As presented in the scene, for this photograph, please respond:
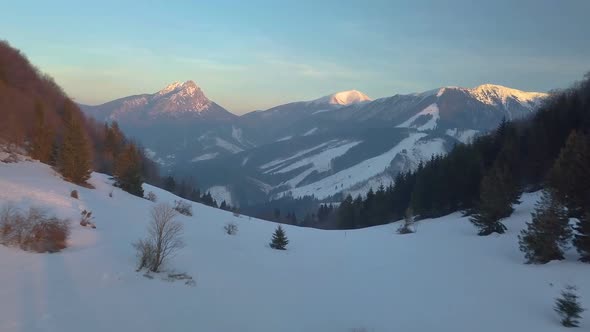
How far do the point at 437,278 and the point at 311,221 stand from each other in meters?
75.3

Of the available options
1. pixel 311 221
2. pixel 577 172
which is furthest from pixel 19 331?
pixel 311 221

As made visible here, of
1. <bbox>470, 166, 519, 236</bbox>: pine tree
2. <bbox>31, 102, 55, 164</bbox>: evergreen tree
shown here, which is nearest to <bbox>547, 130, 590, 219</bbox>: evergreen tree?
<bbox>470, 166, 519, 236</bbox>: pine tree

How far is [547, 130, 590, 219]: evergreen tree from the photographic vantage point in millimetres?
17578

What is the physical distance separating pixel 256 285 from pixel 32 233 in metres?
6.29

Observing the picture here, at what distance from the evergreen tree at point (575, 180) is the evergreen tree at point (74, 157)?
24.3 m

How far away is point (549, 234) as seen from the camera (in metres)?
15.5

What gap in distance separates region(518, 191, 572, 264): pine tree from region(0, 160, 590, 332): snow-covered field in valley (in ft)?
1.50

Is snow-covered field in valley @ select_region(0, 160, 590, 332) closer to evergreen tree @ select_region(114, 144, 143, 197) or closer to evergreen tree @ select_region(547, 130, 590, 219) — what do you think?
evergreen tree @ select_region(547, 130, 590, 219)

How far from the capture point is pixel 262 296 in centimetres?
1211

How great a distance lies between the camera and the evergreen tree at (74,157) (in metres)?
25.3

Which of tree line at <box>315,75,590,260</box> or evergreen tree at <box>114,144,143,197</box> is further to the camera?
evergreen tree at <box>114,144,143,197</box>

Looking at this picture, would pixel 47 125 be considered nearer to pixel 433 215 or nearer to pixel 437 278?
pixel 437 278

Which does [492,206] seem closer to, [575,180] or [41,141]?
[575,180]

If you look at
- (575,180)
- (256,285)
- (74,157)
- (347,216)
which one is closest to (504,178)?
(575,180)
